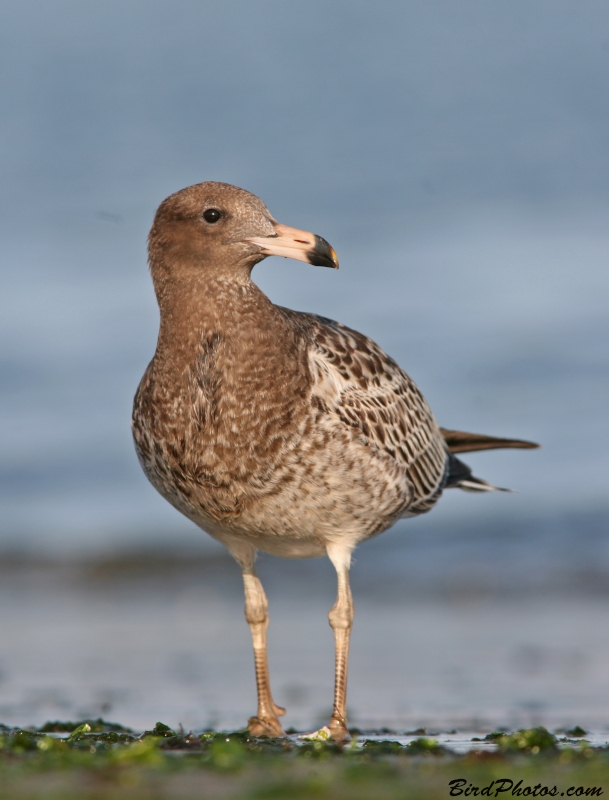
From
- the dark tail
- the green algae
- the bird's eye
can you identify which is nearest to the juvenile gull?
the bird's eye

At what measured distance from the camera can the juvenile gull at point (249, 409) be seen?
663 cm

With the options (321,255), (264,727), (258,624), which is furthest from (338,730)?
(321,255)

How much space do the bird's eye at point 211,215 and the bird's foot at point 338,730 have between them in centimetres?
297

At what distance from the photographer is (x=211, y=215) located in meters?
6.82

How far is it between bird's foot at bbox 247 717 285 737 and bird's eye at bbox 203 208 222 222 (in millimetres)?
2957

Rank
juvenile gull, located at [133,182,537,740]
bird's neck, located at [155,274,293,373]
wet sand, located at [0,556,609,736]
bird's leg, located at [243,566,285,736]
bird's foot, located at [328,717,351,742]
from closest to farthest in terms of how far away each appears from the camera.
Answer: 1. bird's foot, located at [328,717,351,742]
2. juvenile gull, located at [133,182,537,740]
3. bird's neck, located at [155,274,293,373]
4. bird's leg, located at [243,566,285,736]
5. wet sand, located at [0,556,609,736]

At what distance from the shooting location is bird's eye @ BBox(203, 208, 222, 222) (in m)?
6.82

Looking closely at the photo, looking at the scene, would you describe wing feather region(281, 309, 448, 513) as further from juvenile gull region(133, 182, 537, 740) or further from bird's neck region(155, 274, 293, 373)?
bird's neck region(155, 274, 293, 373)

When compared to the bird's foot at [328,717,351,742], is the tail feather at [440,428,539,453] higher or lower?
higher

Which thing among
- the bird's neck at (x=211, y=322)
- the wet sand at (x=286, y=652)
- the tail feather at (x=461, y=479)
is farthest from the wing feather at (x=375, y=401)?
the wet sand at (x=286, y=652)

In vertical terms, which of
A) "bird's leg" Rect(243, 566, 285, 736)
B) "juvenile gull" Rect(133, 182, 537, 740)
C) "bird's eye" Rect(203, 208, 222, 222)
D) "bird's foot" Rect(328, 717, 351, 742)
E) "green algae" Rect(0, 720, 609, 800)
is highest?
"bird's eye" Rect(203, 208, 222, 222)

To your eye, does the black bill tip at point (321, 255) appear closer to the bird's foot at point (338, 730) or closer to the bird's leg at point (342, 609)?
the bird's leg at point (342, 609)

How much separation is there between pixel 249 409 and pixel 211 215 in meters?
1.16

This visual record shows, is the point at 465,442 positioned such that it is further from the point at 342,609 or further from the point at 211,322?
the point at 211,322
